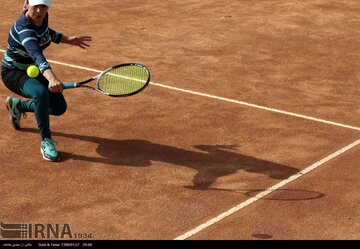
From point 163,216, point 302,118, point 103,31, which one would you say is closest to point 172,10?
point 103,31

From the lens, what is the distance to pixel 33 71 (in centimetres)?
1023

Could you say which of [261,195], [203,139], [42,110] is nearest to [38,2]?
[42,110]

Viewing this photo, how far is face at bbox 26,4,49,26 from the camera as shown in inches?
394

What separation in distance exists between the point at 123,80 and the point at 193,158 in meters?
1.39

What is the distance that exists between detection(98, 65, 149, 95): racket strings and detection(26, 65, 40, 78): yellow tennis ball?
790 millimetres

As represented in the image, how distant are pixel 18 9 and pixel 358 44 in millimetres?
7594

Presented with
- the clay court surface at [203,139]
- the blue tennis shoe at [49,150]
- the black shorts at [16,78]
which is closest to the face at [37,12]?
the black shorts at [16,78]


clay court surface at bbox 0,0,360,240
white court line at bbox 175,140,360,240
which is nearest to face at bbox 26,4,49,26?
clay court surface at bbox 0,0,360,240

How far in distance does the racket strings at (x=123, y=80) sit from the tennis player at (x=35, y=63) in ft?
2.05

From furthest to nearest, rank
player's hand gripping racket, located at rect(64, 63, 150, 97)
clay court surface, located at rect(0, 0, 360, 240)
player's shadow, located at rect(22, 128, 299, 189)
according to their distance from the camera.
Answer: player's shadow, located at rect(22, 128, 299, 189) < player's hand gripping racket, located at rect(64, 63, 150, 97) < clay court surface, located at rect(0, 0, 360, 240)

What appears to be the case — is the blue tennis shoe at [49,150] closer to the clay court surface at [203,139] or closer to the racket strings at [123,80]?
the clay court surface at [203,139]

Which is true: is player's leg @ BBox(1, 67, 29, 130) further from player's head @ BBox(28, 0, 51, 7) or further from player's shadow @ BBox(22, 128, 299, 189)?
player's head @ BBox(28, 0, 51, 7)

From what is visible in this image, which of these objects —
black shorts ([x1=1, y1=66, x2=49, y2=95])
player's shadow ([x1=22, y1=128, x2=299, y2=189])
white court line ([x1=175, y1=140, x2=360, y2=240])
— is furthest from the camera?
black shorts ([x1=1, y1=66, x2=49, y2=95])

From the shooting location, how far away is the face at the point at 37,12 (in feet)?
32.8
